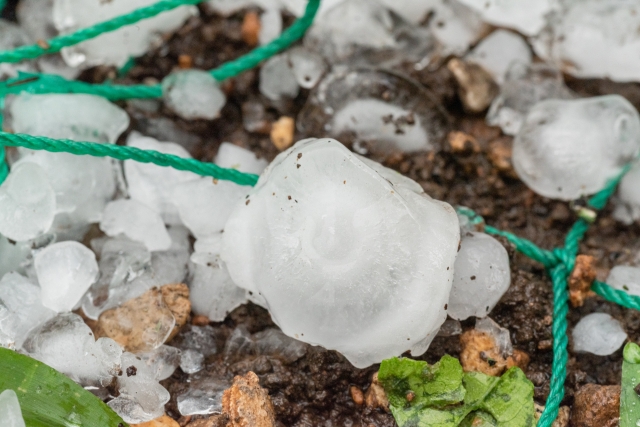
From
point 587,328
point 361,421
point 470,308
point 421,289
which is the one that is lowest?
point 361,421

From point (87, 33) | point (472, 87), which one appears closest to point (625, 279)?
point (472, 87)

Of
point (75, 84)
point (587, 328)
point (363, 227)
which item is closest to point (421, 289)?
point (363, 227)

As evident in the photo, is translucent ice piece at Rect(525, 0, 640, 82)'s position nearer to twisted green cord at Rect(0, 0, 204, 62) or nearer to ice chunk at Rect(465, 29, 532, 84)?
ice chunk at Rect(465, 29, 532, 84)

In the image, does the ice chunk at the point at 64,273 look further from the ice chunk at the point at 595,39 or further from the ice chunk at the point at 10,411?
the ice chunk at the point at 595,39

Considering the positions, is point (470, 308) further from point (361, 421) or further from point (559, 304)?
point (361, 421)

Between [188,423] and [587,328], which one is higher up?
[587,328]

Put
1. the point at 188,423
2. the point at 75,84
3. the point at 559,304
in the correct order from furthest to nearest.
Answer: the point at 75,84 → the point at 559,304 → the point at 188,423

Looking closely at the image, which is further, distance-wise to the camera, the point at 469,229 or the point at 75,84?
the point at 75,84

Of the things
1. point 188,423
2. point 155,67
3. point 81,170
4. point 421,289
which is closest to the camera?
point 421,289
